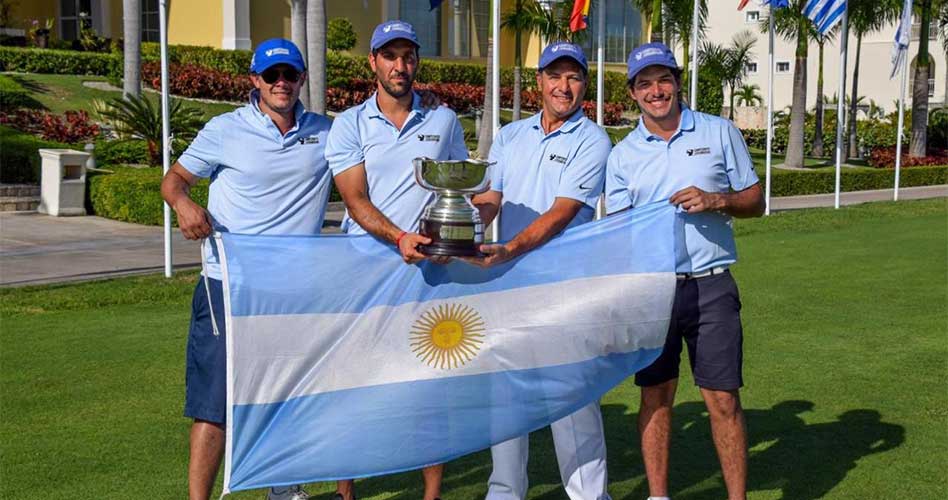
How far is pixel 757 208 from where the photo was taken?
15.8ft

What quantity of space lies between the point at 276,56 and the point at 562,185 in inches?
51.4

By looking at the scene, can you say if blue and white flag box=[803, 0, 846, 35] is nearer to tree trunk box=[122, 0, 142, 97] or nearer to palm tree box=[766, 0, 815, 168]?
palm tree box=[766, 0, 815, 168]

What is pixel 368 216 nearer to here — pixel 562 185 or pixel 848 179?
pixel 562 185

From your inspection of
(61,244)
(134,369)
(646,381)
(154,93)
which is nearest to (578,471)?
(646,381)

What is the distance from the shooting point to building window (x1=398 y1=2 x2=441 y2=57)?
1713 inches

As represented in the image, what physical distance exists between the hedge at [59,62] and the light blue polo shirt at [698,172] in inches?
1139

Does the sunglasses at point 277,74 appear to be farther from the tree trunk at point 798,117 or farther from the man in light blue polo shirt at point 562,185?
the tree trunk at point 798,117

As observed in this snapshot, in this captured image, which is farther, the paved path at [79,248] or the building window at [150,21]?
the building window at [150,21]

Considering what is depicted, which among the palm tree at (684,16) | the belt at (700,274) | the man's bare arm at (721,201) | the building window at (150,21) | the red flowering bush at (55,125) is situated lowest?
the belt at (700,274)

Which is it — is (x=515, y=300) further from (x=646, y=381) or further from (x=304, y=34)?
(x=304, y=34)

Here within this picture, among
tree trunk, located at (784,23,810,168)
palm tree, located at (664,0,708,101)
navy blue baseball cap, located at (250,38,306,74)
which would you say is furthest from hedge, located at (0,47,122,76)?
navy blue baseball cap, located at (250,38,306,74)

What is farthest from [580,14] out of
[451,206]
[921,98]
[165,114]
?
[921,98]

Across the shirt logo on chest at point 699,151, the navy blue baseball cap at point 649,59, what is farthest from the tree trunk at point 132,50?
the shirt logo on chest at point 699,151

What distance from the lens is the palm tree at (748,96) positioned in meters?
55.4
